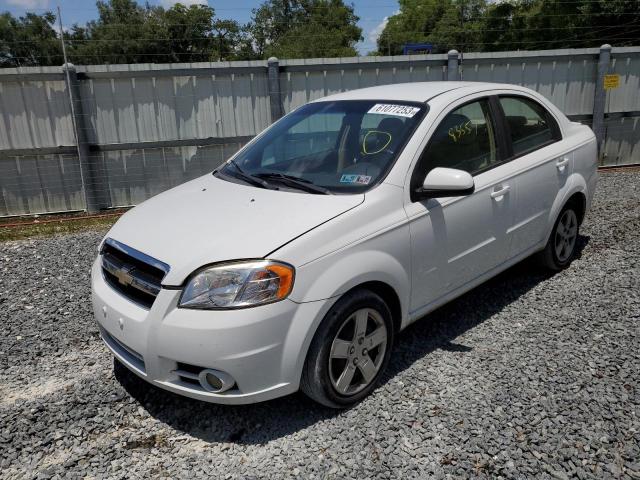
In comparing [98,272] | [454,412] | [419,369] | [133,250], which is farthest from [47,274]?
[454,412]

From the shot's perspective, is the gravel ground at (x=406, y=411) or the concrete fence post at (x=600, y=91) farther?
the concrete fence post at (x=600, y=91)

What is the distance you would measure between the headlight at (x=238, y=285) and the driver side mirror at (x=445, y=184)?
1047 millimetres

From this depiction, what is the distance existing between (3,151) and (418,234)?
23.6 ft

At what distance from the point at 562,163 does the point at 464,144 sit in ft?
4.16

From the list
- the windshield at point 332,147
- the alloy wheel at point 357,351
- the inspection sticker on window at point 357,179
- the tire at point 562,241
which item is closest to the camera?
the alloy wheel at point 357,351

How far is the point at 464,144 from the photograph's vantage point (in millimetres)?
3703

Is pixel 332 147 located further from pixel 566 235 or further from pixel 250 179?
pixel 566 235

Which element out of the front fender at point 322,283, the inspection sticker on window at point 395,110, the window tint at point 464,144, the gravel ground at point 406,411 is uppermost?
the inspection sticker on window at point 395,110

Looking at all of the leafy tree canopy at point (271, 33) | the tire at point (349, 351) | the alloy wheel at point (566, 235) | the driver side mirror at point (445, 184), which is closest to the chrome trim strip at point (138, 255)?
the tire at point (349, 351)

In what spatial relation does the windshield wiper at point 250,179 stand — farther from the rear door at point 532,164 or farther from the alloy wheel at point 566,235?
the alloy wheel at point 566,235

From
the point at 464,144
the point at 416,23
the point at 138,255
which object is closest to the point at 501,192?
the point at 464,144

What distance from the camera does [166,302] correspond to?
105 inches

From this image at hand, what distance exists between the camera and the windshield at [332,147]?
10.9 ft

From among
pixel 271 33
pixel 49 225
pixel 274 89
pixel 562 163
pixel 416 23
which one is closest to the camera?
pixel 562 163
